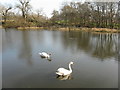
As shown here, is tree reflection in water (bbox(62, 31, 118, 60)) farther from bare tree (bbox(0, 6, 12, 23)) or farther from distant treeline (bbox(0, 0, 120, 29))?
bare tree (bbox(0, 6, 12, 23))

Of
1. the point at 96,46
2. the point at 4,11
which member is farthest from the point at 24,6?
the point at 96,46

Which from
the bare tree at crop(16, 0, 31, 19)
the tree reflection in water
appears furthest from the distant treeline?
the tree reflection in water

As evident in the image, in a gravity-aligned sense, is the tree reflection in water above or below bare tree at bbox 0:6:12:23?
below

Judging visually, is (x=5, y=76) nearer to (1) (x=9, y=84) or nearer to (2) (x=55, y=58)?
(1) (x=9, y=84)

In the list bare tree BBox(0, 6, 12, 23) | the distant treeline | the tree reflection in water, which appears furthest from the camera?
bare tree BBox(0, 6, 12, 23)

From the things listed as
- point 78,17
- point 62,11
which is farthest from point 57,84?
point 62,11

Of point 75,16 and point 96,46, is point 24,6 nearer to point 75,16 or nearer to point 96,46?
point 75,16

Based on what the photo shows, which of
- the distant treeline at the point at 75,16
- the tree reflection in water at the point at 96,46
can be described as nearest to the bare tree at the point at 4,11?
the distant treeline at the point at 75,16

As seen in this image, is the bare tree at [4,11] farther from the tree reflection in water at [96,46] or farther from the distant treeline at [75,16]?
the tree reflection in water at [96,46]

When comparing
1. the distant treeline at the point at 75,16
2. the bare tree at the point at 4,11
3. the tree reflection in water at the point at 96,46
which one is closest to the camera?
the tree reflection in water at the point at 96,46

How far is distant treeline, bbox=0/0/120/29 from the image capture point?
37.0 m

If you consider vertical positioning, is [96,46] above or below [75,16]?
below

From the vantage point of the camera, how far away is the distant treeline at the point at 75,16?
36969 millimetres

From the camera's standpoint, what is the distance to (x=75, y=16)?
41.5 m
